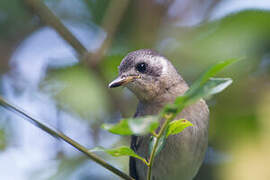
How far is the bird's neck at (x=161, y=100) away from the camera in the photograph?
3275 mm

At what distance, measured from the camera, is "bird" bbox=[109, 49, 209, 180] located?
3.14 metres

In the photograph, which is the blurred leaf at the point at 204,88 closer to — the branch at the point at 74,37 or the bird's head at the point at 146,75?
the bird's head at the point at 146,75

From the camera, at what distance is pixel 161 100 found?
10.8ft

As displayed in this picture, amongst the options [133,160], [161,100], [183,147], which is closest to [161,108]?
[161,100]

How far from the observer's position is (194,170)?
10.9 ft

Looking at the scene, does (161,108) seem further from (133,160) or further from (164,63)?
(133,160)

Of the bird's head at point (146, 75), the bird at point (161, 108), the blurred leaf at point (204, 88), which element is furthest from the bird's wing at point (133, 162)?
the blurred leaf at point (204, 88)

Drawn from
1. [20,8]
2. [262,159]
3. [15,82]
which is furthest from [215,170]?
[20,8]

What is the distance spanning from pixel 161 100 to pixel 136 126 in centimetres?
215

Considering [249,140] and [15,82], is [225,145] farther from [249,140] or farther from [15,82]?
[15,82]

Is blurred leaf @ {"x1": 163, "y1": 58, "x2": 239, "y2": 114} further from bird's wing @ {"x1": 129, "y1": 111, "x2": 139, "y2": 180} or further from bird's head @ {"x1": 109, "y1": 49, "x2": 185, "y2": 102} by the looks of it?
bird's wing @ {"x1": 129, "y1": 111, "x2": 139, "y2": 180}

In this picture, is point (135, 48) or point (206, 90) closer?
point (206, 90)

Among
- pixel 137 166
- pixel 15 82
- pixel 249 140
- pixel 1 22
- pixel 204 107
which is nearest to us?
pixel 249 140

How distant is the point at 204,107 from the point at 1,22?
236cm
